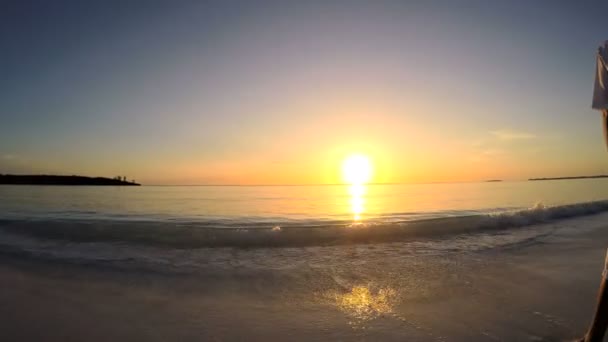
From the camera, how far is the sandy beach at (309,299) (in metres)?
4.08

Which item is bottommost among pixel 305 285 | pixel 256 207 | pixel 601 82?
pixel 256 207

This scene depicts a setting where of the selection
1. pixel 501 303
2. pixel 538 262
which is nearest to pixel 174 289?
pixel 501 303

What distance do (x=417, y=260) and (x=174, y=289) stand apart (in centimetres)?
573

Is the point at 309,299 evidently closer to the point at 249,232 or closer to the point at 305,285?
the point at 305,285

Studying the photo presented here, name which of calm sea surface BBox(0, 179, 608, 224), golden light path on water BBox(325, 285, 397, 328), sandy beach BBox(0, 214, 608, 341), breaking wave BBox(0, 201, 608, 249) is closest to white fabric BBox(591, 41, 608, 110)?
sandy beach BBox(0, 214, 608, 341)

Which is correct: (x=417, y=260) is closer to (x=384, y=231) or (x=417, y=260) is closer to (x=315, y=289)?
(x=315, y=289)

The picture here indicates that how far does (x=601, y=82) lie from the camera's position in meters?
2.75

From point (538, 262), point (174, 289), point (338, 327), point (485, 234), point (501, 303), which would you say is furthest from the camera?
point (485, 234)

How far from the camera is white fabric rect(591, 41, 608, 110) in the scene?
8.87ft

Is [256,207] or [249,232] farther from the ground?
[249,232]

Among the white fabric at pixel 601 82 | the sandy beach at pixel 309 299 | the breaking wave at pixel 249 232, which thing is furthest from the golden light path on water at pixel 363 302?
the breaking wave at pixel 249 232

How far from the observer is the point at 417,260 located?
845cm

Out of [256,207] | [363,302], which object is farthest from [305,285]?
[256,207]

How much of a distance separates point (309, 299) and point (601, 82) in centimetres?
451
